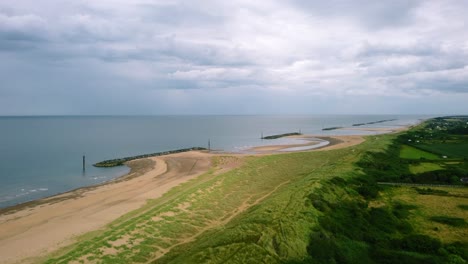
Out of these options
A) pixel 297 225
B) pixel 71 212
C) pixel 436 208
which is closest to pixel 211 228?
pixel 297 225

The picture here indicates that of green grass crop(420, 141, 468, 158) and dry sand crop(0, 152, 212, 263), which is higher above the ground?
green grass crop(420, 141, 468, 158)

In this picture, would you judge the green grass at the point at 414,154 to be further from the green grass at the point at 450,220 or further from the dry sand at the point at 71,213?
the dry sand at the point at 71,213

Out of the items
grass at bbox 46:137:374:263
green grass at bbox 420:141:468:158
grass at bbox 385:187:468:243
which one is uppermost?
green grass at bbox 420:141:468:158

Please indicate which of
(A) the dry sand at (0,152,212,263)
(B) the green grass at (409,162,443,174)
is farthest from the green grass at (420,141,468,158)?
(A) the dry sand at (0,152,212,263)

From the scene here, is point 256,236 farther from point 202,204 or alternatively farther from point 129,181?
point 129,181

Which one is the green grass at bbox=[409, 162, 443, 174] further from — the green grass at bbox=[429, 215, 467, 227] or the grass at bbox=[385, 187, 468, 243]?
the green grass at bbox=[429, 215, 467, 227]

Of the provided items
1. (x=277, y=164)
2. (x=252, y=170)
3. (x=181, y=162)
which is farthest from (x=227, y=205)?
(x=181, y=162)
